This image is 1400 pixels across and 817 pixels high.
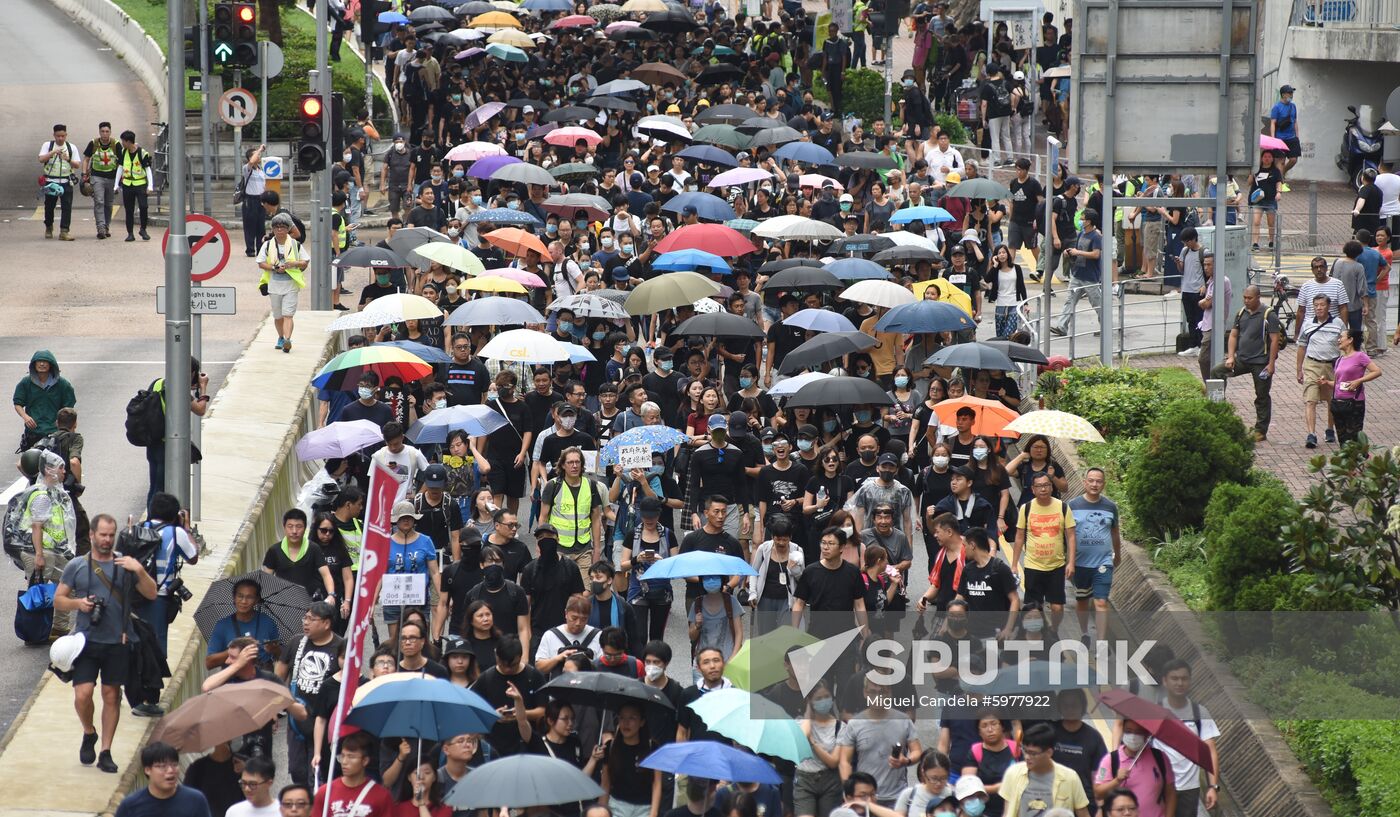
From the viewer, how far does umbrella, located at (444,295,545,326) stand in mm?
20828

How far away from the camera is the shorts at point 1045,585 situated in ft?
50.8

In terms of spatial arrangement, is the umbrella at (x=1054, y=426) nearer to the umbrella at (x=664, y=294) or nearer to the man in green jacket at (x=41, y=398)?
the umbrella at (x=664, y=294)

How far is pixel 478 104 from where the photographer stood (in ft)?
130

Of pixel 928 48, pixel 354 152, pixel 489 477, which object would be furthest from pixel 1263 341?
pixel 928 48

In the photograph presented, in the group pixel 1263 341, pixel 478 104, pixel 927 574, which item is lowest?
pixel 927 574

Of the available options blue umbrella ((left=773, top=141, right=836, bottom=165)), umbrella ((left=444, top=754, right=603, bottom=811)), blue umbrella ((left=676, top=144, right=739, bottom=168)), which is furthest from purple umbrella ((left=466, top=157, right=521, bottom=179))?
umbrella ((left=444, top=754, right=603, bottom=811))

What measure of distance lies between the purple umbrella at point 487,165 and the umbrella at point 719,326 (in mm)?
9465

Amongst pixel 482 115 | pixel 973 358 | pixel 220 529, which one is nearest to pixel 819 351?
pixel 973 358

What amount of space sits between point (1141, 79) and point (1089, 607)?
25.7ft

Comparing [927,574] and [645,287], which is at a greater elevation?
[645,287]

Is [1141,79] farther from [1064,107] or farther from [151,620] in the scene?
[1064,107]

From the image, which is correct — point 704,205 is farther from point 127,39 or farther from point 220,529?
point 127,39

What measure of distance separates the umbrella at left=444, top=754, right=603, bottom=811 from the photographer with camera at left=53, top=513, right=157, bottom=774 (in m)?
3.38

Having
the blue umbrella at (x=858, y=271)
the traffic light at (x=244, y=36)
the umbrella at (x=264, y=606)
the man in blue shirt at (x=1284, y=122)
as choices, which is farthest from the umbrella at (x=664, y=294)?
the man in blue shirt at (x=1284, y=122)
